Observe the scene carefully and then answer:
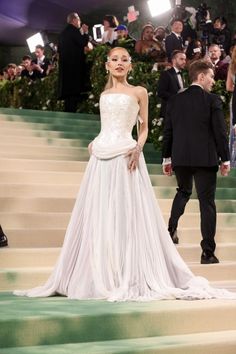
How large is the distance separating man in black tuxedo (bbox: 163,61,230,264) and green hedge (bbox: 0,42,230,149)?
122 inches

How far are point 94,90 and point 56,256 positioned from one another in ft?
20.6

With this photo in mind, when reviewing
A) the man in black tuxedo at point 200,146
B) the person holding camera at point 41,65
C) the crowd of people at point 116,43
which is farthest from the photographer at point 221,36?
the man in black tuxedo at point 200,146

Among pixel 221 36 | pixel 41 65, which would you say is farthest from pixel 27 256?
pixel 41 65

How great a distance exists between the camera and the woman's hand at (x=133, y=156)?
→ 18.9ft

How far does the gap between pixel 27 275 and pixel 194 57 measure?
6120 millimetres

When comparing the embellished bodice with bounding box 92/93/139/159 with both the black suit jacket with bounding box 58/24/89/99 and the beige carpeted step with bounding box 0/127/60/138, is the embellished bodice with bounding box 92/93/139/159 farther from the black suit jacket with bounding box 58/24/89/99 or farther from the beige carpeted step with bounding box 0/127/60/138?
the black suit jacket with bounding box 58/24/89/99

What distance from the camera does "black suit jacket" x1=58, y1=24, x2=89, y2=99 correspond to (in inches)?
497

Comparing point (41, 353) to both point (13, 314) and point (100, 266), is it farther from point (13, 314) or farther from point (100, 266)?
point (100, 266)

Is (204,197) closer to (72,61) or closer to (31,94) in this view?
(72,61)

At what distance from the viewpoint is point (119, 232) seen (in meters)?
5.64

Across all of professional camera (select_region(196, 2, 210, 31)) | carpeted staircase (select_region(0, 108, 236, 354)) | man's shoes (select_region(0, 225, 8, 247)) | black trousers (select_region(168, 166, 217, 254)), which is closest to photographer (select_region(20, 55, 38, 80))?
carpeted staircase (select_region(0, 108, 236, 354))

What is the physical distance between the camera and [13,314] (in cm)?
466

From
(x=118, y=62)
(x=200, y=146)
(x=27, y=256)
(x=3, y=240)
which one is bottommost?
(x=27, y=256)
